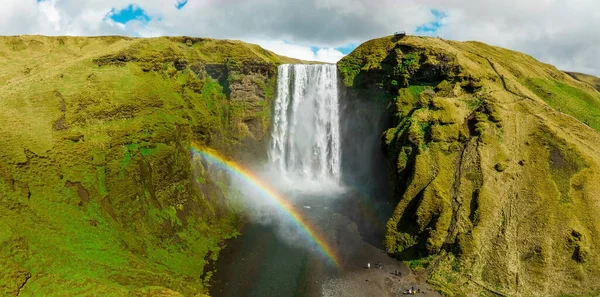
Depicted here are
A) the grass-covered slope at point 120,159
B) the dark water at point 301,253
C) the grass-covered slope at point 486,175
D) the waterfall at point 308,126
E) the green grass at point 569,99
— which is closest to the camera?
the grass-covered slope at point 120,159

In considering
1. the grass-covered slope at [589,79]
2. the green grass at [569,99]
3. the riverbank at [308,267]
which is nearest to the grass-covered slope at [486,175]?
the green grass at [569,99]

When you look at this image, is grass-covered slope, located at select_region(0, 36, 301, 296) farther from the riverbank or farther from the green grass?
the green grass

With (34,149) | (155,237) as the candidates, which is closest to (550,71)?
(155,237)

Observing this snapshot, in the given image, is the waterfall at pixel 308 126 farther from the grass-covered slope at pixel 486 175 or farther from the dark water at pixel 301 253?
the dark water at pixel 301 253

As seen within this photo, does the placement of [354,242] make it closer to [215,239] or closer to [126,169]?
[215,239]

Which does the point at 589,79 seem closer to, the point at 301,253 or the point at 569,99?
the point at 569,99

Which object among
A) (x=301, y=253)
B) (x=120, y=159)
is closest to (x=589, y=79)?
(x=301, y=253)
